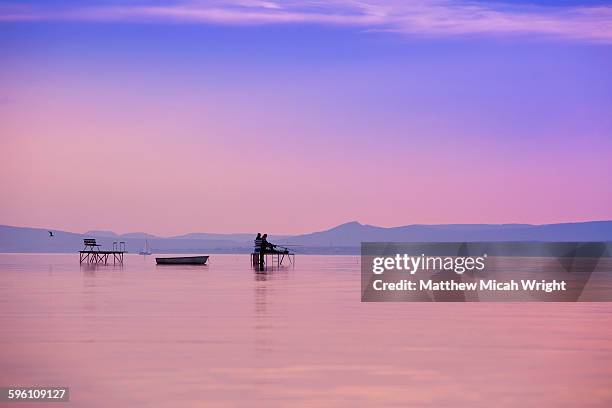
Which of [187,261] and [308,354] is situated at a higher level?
[187,261]

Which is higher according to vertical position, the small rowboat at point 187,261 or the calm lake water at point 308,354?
the small rowboat at point 187,261

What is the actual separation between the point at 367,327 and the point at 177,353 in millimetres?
10215

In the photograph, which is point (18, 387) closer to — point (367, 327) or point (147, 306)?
point (367, 327)

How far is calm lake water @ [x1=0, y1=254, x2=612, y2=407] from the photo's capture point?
20.1 m

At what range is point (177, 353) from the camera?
26297 millimetres

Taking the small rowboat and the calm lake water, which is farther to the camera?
the small rowboat

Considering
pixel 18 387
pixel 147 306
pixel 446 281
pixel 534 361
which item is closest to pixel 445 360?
pixel 534 361

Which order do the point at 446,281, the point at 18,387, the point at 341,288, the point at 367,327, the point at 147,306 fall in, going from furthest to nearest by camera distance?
the point at 446,281 → the point at 341,288 → the point at 147,306 → the point at 367,327 → the point at 18,387

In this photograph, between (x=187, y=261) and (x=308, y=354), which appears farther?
(x=187, y=261)

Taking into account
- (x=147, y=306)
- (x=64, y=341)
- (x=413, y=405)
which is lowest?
(x=413, y=405)

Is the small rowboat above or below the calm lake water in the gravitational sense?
above

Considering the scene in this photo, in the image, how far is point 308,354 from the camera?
1041 inches

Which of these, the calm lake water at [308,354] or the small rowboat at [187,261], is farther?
the small rowboat at [187,261]

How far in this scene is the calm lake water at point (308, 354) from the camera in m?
20.1
